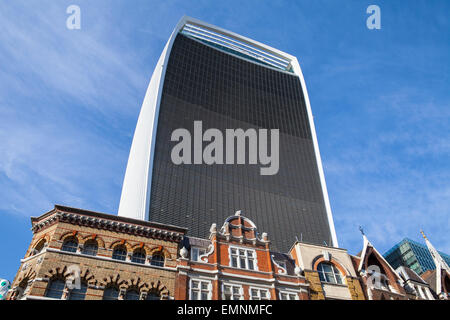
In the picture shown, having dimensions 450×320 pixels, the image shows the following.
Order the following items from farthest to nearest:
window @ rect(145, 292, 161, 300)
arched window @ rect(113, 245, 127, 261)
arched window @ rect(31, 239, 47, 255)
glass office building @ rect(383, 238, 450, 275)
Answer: glass office building @ rect(383, 238, 450, 275) → arched window @ rect(31, 239, 47, 255) → arched window @ rect(113, 245, 127, 261) → window @ rect(145, 292, 161, 300)

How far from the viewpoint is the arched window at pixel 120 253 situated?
35847 millimetres

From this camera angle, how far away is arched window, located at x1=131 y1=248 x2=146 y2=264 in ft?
119

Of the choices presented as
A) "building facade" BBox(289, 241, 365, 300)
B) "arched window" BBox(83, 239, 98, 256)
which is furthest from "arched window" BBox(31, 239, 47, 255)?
"building facade" BBox(289, 241, 365, 300)

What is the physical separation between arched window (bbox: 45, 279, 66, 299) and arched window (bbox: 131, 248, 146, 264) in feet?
22.1

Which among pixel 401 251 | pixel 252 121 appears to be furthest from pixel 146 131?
pixel 401 251

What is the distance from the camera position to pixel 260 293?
37.6 m

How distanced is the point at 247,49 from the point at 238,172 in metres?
79.1

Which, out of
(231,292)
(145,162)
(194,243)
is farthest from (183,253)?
(145,162)

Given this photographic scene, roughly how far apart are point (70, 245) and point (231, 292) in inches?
653

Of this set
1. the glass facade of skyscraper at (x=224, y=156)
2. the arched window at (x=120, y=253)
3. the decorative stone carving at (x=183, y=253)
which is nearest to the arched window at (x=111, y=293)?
the arched window at (x=120, y=253)

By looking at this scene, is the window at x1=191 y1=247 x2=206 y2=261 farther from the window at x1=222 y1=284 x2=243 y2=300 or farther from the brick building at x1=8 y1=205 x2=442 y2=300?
the window at x1=222 y1=284 x2=243 y2=300

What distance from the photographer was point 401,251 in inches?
6673

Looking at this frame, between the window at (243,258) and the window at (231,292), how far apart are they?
2.57 meters

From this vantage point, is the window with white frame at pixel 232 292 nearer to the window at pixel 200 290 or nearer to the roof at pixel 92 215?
the window at pixel 200 290
